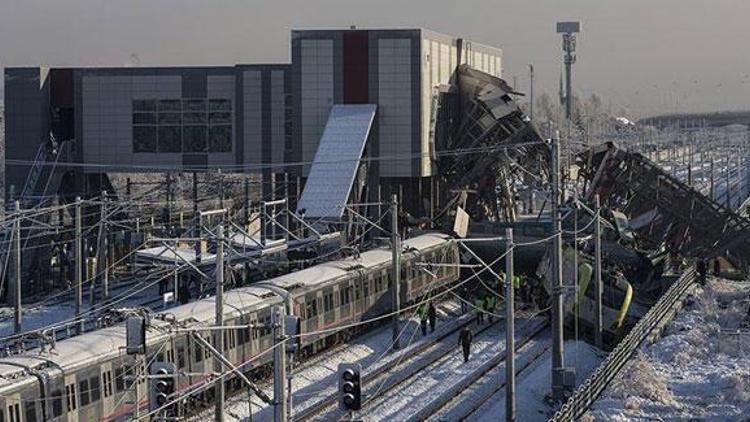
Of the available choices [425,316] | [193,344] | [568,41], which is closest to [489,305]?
[425,316]

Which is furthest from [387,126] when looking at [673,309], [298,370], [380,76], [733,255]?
[298,370]

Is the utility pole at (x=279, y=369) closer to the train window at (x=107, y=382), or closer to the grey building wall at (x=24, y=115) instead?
the train window at (x=107, y=382)

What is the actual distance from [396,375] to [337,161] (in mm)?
23435

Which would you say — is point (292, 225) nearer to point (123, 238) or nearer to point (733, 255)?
point (123, 238)

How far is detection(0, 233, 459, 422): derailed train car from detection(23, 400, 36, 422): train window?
0.06 ft

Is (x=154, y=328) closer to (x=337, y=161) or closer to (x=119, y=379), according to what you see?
(x=119, y=379)

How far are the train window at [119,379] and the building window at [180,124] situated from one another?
38.2 m

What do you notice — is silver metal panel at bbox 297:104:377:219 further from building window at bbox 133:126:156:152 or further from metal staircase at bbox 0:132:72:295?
metal staircase at bbox 0:132:72:295

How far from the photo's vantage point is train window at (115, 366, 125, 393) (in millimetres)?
24938

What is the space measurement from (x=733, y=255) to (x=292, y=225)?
22.8 metres

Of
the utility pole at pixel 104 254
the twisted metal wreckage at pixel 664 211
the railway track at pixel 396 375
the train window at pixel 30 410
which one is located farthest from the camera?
the twisted metal wreckage at pixel 664 211

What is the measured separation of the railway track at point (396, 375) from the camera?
28938 mm

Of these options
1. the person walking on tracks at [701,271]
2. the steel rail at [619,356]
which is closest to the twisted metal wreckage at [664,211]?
the person walking on tracks at [701,271]

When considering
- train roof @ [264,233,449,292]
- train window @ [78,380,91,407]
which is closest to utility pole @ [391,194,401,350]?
train roof @ [264,233,449,292]
